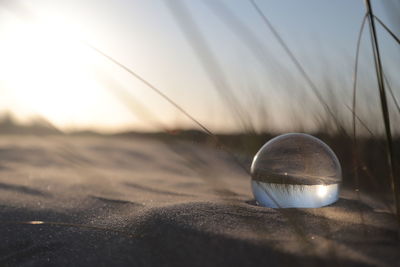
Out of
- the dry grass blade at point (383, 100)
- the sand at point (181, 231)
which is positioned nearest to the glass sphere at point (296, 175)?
the sand at point (181, 231)

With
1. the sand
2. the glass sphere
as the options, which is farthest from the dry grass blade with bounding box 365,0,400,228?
the glass sphere

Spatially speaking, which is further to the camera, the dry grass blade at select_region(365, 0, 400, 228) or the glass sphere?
the glass sphere

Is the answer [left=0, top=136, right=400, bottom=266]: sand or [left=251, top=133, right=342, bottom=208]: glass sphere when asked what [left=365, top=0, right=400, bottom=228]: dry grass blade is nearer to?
[left=0, top=136, right=400, bottom=266]: sand

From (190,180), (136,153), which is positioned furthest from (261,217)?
(136,153)

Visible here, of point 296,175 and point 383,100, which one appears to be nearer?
point 383,100

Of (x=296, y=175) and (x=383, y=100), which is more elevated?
(x=383, y=100)

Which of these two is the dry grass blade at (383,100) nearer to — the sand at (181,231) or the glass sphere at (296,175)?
the sand at (181,231)

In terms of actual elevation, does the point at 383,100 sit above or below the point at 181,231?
above

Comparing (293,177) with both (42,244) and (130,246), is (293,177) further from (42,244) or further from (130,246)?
(42,244)
